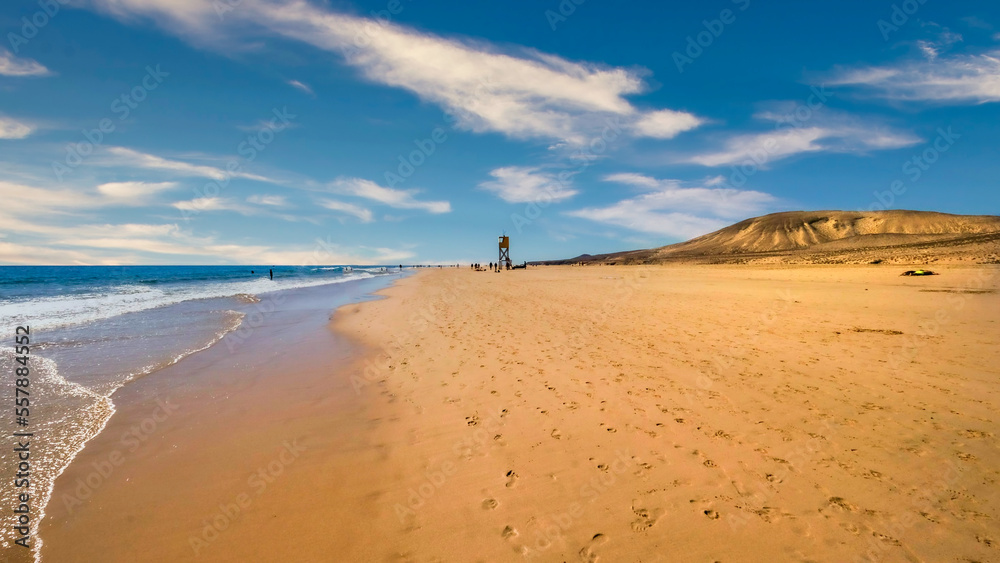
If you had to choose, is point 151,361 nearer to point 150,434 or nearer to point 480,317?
point 150,434

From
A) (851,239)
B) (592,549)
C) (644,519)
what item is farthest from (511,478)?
(851,239)

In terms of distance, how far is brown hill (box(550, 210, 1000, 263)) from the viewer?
38281mm

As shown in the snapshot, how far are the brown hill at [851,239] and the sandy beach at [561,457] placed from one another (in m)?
39.6

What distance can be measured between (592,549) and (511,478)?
1482mm

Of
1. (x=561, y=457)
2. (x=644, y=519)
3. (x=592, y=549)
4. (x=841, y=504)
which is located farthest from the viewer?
(x=561, y=457)

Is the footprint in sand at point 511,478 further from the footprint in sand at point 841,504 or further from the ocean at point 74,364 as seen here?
the ocean at point 74,364

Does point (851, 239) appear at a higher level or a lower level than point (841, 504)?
higher

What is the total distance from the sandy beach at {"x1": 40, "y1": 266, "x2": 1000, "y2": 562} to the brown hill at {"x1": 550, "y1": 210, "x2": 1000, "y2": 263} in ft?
130

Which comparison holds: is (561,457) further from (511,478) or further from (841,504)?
(841,504)

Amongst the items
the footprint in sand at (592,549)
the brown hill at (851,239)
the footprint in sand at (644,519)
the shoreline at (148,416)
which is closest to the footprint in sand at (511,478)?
the footprint in sand at (592,549)

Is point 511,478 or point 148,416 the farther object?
point 148,416

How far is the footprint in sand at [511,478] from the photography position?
16.0 ft

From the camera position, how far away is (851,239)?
6400 centimetres

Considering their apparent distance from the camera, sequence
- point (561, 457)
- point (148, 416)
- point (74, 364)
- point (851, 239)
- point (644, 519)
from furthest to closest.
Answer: point (851, 239)
point (74, 364)
point (148, 416)
point (561, 457)
point (644, 519)
